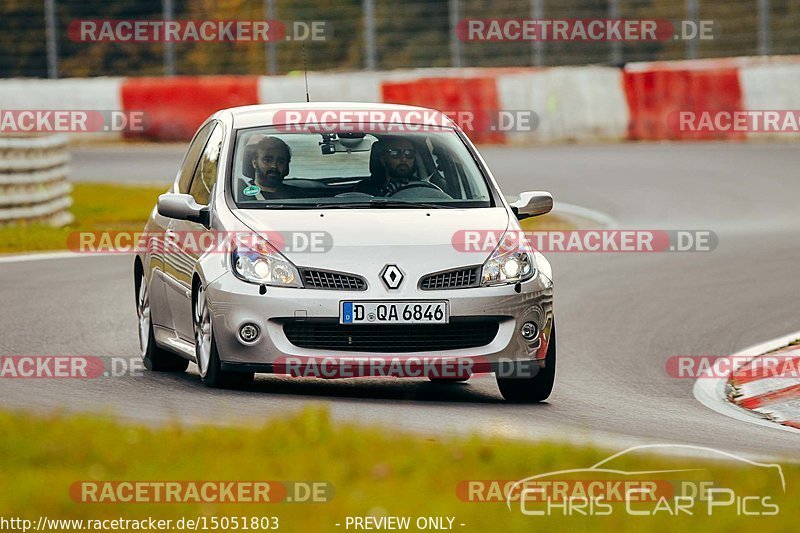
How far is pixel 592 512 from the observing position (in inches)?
218

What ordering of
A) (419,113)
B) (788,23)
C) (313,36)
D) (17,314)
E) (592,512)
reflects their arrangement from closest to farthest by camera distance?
(592,512) → (419,113) → (17,314) → (788,23) → (313,36)

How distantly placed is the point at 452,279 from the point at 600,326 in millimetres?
4431

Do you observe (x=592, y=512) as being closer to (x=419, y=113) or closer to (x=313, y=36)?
(x=419, y=113)

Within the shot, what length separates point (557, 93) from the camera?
2906 cm

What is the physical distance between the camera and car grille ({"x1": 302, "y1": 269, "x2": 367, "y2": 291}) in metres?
8.86

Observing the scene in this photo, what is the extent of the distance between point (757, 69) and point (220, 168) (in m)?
19.7

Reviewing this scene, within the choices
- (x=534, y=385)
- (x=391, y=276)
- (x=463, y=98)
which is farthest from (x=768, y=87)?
(x=391, y=276)

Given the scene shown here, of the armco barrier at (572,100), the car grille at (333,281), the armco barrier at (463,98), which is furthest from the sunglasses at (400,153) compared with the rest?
the armco barrier at (572,100)

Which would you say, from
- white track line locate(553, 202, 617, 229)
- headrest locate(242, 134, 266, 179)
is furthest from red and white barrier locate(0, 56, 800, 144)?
headrest locate(242, 134, 266, 179)

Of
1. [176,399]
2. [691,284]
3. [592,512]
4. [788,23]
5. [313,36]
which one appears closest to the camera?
[592,512]

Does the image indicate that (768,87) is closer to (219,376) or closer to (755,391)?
(755,391)

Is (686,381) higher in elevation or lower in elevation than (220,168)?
lower

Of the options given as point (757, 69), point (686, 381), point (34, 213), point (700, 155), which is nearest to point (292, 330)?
point (686, 381)

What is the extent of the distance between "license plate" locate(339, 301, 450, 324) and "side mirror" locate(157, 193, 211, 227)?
1188 mm
